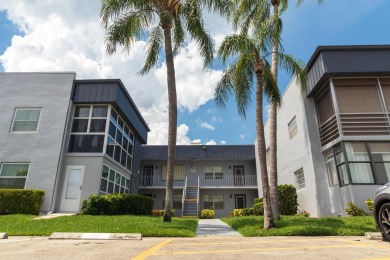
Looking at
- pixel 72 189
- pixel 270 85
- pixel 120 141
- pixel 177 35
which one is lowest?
pixel 72 189

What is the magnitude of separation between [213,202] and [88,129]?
49.8 ft

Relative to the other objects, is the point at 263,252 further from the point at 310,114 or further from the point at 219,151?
the point at 219,151

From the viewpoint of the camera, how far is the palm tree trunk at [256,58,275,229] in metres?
8.45

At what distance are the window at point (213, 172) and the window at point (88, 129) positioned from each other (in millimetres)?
14287

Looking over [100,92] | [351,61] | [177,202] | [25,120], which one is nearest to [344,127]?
[351,61]

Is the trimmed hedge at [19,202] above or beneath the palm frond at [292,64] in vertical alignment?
beneath

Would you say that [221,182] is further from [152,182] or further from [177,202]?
[152,182]

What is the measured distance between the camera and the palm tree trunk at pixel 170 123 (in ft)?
32.7

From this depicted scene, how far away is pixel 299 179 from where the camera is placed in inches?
630

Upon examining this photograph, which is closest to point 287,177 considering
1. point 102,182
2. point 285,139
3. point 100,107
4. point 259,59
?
point 285,139

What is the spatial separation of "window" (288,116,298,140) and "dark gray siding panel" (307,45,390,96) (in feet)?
12.2

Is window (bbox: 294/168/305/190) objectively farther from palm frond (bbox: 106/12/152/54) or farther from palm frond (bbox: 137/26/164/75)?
palm frond (bbox: 106/12/152/54)

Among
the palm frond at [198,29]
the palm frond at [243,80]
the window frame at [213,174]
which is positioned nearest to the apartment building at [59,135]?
the palm frond at [198,29]

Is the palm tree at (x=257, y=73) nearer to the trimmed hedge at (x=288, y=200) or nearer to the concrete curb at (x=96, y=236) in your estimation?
the concrete curb at (x=96, y=236)
